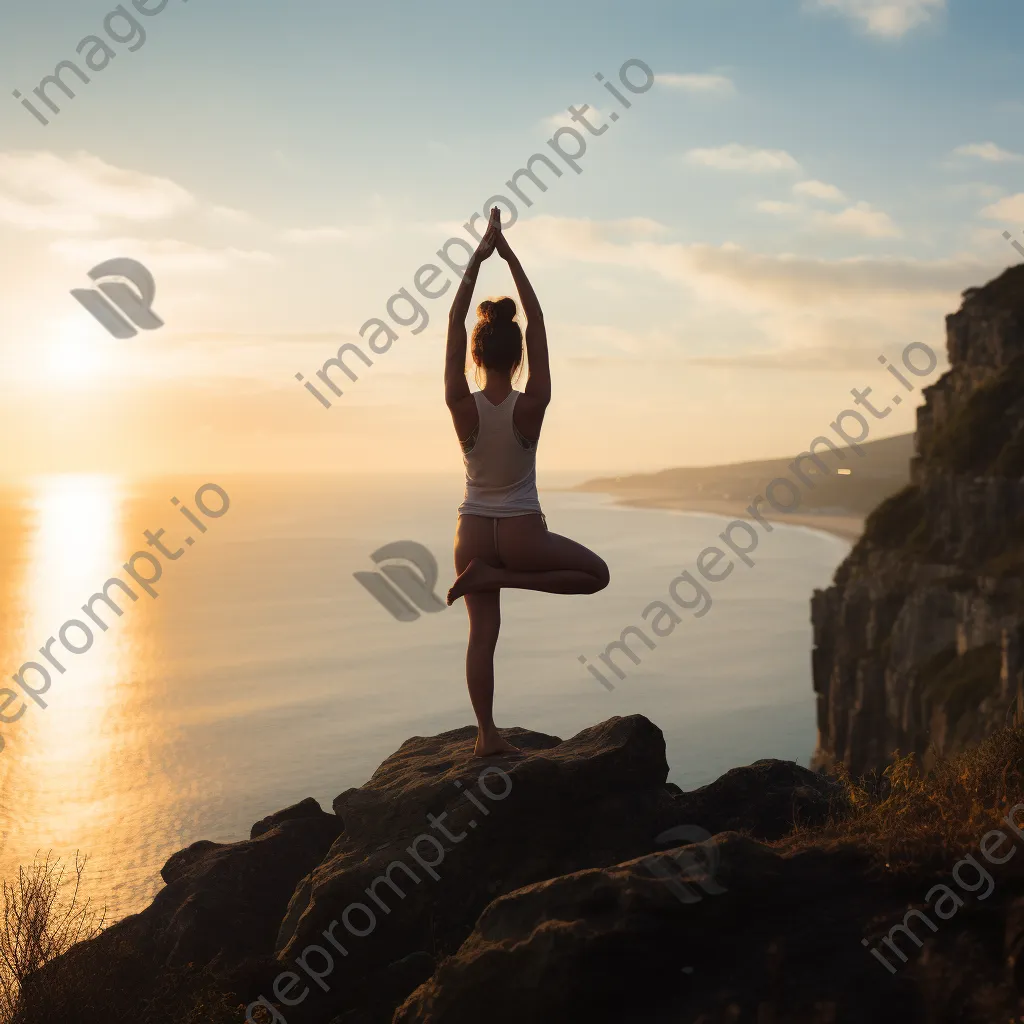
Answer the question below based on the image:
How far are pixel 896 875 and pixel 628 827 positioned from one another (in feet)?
10.2

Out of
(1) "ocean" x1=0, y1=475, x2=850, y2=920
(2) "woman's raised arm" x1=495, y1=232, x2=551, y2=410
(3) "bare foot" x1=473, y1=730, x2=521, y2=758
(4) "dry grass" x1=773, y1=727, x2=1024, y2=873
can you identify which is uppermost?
(2) "woman's raised arm" x1=495, y1=232, x2=551, y2=410

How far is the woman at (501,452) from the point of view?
24.5 feet

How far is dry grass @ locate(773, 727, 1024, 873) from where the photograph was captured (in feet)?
20.2

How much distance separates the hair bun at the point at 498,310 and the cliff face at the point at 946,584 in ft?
160

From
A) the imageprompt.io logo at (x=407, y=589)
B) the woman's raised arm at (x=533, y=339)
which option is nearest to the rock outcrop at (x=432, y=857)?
the woman's raised arm at (x=533, y=339)

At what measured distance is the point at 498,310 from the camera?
24.9 feet

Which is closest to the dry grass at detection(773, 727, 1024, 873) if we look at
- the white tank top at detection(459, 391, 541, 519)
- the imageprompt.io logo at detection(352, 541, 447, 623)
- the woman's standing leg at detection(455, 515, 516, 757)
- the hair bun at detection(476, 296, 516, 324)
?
the woman's standing leg at detection(455, 515, 516, 757)

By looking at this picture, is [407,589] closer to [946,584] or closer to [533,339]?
[946,584]

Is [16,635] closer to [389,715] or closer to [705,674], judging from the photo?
[389,715]

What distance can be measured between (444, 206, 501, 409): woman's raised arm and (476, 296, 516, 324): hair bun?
188 millimetres

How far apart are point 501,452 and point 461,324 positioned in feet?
3.49

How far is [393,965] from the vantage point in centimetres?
791

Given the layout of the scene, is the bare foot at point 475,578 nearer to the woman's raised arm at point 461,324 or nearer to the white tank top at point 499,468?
the white tank top at point 499,468

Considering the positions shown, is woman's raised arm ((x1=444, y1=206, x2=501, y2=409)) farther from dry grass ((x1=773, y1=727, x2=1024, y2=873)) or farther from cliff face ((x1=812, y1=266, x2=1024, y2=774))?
cliff face ((x1=812, y1=266, x2=1024, y2=774))
